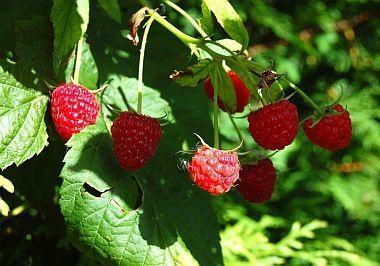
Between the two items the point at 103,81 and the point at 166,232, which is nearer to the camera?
the point at 166,232

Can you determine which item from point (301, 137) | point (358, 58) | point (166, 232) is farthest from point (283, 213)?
point (166, 232)

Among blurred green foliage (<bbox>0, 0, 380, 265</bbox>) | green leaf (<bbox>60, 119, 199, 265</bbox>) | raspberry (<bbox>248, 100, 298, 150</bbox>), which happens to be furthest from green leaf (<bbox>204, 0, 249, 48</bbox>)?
blurred green foliage (<bbox>0, 0, 380, 265</bbox>)

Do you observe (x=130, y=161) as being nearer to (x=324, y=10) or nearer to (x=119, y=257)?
(x=119, y=257)

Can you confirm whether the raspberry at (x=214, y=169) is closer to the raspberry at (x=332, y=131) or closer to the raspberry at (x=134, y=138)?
the raspberry at (x=134, y=138)

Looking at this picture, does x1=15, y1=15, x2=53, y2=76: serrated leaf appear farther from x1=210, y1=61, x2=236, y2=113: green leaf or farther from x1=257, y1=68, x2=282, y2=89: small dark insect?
x1=257, y1=68, x2=282, y2=89: small dark insect

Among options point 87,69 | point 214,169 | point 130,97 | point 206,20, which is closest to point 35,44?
point 87,69

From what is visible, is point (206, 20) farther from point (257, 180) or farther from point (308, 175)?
point (308, 175)
